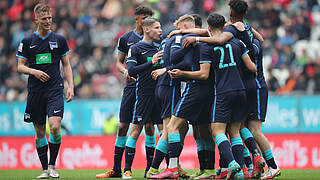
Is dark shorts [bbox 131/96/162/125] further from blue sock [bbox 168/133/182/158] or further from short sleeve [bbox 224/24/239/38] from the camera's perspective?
short sleeve [bbox 224/24/239/38]

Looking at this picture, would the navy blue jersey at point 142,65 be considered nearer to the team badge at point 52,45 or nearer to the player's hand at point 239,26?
the team badge at point 52,45

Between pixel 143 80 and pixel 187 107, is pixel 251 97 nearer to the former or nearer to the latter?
pixel 187 107

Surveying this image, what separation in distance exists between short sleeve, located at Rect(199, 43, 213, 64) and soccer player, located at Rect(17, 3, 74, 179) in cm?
254

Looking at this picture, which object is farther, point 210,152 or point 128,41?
point 128,41

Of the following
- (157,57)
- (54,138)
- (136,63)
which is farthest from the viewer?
(54,138)

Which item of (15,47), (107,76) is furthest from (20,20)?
(107,76)

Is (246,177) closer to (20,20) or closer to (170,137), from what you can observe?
(170,137)

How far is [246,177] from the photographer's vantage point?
334 inches

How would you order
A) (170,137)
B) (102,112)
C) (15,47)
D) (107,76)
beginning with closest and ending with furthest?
(170,137), (102,112), (107,76), (15,47)

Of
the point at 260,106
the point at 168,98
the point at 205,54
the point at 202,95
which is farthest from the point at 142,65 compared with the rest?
the point at 260,106

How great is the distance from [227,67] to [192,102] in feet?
2.49

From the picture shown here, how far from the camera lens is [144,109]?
9.12 m

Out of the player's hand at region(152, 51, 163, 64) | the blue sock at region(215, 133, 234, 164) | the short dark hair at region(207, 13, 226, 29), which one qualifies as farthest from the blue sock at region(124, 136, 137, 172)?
the short dark hair at region(207, 13, 226, 29)

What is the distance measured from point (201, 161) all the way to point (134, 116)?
4.27 feet
